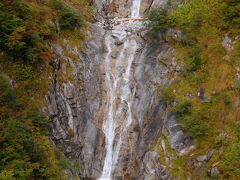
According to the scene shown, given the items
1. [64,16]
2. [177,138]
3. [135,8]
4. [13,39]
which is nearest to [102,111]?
[177,138]

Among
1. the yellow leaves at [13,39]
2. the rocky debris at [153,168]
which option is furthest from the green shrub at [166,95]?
the yellow leaves at [13,39]

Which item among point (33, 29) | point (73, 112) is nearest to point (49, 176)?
point (73, 112)

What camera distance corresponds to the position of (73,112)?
23.7 metres

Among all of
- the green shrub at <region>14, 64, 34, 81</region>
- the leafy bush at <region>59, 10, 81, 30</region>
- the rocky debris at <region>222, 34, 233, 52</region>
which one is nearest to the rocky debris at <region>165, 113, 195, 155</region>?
the rocky debris at <region>222, 34, 233, 52</region>

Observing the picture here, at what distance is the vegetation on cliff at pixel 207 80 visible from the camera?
2036 cm

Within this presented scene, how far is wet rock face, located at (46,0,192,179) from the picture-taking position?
22.3 m

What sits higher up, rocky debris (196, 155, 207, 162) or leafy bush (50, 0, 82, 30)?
leafy bush (50, 0, 82, 30)

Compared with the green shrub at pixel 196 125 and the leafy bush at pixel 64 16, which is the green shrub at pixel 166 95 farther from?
the leafy bush at pixel 64 16

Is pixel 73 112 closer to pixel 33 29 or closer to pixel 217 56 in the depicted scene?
pixel 33 29

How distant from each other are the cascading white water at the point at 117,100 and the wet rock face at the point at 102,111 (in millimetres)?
283

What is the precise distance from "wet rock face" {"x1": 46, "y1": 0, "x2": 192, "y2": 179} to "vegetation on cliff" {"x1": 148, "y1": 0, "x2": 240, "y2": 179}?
2.93 feet

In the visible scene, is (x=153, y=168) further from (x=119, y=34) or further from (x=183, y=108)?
(x=119, y=34)

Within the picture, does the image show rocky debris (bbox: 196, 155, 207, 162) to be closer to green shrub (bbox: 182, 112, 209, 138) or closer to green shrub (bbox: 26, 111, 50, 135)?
green shrub (bbox: 182, 112, 209, 138)

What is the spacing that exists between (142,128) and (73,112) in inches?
207
